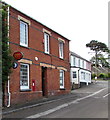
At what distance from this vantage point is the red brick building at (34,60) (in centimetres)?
1580

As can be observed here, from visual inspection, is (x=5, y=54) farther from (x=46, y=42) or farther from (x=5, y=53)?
(x=46, y=42)

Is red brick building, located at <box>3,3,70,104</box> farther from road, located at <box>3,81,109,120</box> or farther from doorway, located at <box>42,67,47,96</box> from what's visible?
road, located at <box>3,81,109,120</box>

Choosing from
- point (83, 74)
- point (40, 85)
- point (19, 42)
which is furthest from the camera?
point (83, 74)

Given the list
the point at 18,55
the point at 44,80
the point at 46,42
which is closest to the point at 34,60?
the point at 44,80

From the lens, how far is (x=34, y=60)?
18.4 metres

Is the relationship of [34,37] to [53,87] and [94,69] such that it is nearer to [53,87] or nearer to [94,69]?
[53,87]

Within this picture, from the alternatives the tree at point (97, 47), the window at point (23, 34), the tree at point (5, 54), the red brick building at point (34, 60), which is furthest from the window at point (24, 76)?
the tree at point (97, 47)

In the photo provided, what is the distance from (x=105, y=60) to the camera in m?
74.6

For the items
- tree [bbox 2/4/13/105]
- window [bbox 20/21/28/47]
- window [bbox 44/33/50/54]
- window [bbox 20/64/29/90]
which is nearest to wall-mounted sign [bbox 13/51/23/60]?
tree [bbox 2/4/13/105]

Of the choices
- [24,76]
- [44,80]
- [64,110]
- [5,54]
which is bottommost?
[64,110]

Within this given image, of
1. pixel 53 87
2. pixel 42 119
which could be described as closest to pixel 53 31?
pixel 53 87

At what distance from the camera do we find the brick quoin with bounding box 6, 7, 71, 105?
1569 centimetres

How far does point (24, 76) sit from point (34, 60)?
5.94ft

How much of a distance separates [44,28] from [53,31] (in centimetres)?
192
